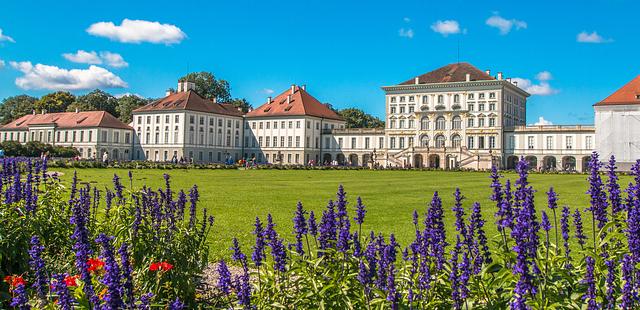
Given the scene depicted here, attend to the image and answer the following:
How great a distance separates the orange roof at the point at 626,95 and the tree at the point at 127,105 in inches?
2862

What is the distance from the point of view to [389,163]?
76500mm

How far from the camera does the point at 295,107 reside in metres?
81.9

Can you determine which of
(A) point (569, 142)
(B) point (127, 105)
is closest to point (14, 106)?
(B) point (127, 105)

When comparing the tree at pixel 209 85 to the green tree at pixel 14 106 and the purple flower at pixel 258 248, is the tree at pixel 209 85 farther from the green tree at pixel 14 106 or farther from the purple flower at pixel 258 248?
the purple flower at pixel 258 248

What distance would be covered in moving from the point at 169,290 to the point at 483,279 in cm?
305

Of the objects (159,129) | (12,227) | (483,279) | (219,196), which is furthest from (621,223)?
(159,129)

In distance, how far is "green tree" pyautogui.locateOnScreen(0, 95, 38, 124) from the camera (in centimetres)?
10256

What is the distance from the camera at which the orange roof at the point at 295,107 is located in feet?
267

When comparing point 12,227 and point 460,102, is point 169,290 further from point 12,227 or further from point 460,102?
point 460,102

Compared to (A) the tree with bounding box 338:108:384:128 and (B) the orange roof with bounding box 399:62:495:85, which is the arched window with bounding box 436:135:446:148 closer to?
(B) the orange roof with bounding box 399:62:495:85

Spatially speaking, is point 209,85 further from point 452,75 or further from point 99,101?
point 452,75

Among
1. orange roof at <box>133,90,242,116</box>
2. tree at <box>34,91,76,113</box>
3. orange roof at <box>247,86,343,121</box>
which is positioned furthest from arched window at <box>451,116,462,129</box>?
tree at <box>34,91,76,113</box>

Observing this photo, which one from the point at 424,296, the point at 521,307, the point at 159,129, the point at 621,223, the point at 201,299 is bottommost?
the point at 201,299

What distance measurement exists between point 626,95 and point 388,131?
30.5 metres
